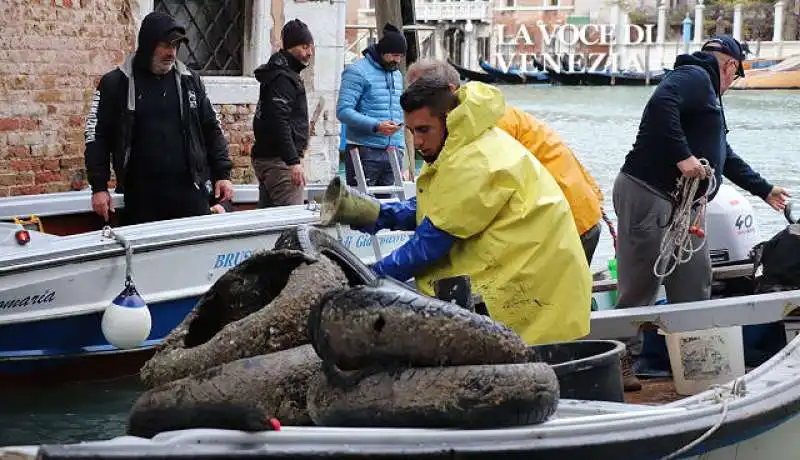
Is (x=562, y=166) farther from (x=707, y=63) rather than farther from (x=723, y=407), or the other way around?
(x=723, y=407)

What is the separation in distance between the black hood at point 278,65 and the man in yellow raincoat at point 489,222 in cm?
409

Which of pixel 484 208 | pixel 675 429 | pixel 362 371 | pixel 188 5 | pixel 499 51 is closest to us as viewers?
pixel 362 371

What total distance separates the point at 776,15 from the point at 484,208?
2935 inches

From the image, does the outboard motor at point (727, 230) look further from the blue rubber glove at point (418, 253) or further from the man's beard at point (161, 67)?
the blue rubber glove at point (418, 253)

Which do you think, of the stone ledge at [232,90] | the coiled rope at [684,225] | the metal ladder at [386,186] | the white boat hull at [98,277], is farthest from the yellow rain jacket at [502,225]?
the stone ledge at [232,90]

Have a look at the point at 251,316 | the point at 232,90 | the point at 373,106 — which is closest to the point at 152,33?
the point at 373,106

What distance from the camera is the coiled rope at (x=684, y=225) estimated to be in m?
6.25

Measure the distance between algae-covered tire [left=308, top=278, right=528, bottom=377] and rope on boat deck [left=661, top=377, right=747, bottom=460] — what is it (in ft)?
2.12

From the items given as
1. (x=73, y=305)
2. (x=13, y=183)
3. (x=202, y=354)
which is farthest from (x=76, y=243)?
(x=202, y=354)

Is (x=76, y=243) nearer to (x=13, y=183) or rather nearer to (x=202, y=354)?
(x=13, y=183)

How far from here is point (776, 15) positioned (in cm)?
7625

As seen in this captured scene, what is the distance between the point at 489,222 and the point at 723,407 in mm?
877

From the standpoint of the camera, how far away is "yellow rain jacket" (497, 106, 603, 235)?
263 inches

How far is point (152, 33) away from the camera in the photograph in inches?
288
